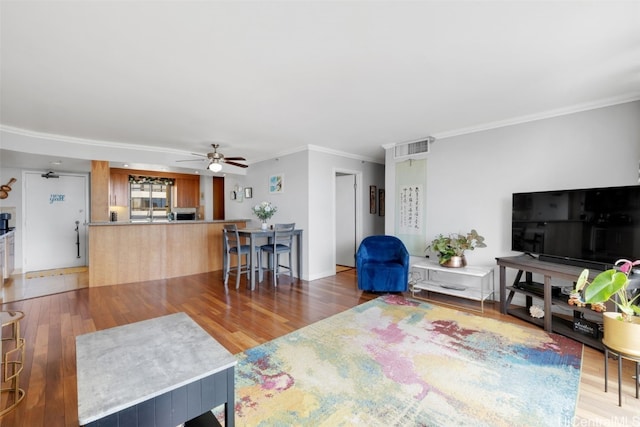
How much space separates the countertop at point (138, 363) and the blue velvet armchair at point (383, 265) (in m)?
2.81

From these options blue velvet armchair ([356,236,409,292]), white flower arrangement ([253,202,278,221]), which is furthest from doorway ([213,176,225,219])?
blue velvet armchair ([356,236,409,292])

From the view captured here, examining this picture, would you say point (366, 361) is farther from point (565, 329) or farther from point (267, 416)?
point (565, 329)

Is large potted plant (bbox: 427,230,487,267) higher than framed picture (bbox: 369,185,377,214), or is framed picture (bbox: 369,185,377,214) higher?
framed picture (bbox: 369,185,377,214)

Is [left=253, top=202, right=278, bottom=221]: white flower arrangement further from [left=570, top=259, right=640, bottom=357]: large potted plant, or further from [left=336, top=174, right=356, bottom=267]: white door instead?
[left=570, top=259, right=640, bottom=357]: large potted plant

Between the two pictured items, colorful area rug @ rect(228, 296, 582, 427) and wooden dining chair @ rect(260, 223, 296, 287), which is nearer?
colorful area rug @ rect(228, 296, 582, 427)

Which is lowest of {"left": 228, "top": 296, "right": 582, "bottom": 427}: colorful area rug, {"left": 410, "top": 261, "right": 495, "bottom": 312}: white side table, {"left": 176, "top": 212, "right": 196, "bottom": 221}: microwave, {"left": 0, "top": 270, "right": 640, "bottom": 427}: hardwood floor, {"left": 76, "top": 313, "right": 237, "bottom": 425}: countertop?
{"left": 0, "top": 270, "right": 640, "bottom": 427}: hardwood floor

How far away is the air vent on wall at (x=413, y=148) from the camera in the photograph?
4273 millimetres

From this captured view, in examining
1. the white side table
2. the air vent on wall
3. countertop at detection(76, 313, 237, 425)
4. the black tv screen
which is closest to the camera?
countertop at detection(76, 313, 237, 425)

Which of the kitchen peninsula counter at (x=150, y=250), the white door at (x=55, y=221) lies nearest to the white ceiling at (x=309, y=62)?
the kitchen peninsula counter at (x=150, y=250)

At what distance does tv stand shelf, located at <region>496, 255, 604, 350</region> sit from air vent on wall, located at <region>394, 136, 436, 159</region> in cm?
196

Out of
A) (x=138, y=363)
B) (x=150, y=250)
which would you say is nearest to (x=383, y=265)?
(x=138, y=363)

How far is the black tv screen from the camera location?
2.47 metres

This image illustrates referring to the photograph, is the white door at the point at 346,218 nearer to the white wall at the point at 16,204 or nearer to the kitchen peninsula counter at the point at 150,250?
the kitchen peninsula counter at the point at 150,250

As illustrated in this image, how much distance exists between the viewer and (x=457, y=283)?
399 centimetres
